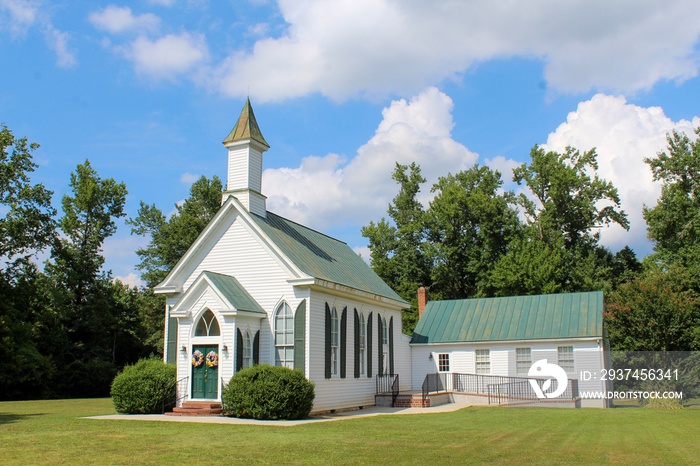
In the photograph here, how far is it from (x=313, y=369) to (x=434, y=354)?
40.2 feet

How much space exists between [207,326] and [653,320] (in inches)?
807

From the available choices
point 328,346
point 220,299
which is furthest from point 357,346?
point 220,299

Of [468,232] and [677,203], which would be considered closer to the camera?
[677,203]

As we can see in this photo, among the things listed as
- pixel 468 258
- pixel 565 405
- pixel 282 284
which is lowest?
pixel 565 405

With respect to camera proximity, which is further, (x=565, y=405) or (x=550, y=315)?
(x=550, y=315)

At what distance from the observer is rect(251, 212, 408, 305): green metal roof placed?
25380 mm

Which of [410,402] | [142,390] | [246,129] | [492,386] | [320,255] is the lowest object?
[410,402]

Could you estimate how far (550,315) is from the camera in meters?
A: 32.9

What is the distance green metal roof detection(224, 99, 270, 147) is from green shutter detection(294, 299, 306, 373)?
7.46 m

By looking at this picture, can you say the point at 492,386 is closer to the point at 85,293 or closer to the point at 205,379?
the point at 205,379

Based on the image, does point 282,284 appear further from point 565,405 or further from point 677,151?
point 677,151

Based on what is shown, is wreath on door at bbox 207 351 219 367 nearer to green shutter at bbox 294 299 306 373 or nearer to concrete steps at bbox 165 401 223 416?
concrete steps at bbox 165 401 223 416

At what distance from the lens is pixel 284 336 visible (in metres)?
24.0

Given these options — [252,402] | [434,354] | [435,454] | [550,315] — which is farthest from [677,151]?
[435,454]
